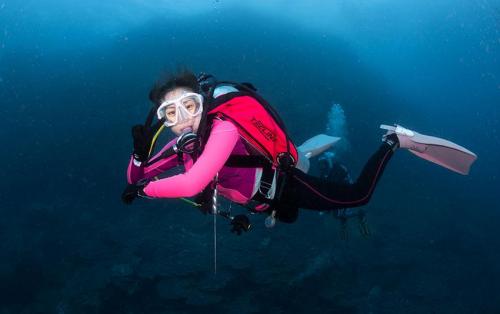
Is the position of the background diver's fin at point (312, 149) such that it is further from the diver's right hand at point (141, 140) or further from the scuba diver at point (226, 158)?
the diver's right hand at point (141, 140)

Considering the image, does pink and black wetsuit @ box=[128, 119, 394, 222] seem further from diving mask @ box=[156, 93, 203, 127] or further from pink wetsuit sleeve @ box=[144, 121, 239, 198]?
diving mask @ box=[156, 93, 203, 127]

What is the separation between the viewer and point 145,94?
17.5 m

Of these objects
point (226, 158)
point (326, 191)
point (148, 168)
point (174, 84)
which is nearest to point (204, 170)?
point (226, 158)

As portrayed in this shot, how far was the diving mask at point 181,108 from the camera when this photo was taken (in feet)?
9.82

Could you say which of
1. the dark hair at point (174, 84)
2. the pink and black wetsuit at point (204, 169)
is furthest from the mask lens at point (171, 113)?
the pink and black wetsuit at point (204, 169)

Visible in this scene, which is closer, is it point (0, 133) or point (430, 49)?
point (0, 133)

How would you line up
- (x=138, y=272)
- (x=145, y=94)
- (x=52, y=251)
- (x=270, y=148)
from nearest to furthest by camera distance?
(x=270, y=148)
(x=138, y=272)
(x=52, y=251)
(x=145, y=94)

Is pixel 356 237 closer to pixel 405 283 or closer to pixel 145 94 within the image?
pixel 405 283

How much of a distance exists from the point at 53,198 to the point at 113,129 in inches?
164

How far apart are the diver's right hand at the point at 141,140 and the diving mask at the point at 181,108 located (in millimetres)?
202

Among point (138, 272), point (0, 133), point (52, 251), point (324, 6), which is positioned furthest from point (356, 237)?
point (324, 6)

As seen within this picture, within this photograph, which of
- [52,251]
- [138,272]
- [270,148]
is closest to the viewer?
[270,148]

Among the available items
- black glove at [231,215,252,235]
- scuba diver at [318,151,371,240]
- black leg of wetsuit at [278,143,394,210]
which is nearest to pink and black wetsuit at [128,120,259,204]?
black glove at [231,215,252,235]

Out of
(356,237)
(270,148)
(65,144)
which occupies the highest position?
(270,148)
